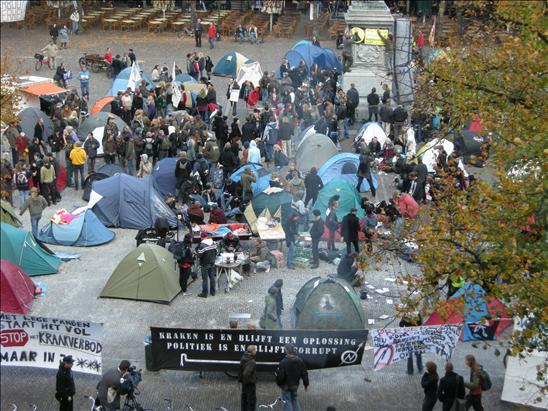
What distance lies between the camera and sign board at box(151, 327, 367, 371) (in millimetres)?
13891

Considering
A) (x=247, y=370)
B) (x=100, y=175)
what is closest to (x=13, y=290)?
(x=247, y=370)

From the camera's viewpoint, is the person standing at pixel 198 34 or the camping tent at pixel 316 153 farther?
the person standing at pixel 198 34

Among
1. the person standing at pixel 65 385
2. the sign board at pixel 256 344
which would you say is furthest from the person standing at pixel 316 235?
the person standing at pixel 65 385

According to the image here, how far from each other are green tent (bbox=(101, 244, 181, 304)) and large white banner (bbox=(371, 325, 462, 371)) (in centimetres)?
469

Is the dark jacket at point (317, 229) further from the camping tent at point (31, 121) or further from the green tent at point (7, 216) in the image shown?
the camping tent at point (31, 121)

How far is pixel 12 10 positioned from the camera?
144 feet

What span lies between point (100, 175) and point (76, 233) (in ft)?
9.15

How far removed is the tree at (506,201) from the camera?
39.2ft

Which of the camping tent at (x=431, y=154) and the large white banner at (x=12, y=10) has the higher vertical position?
the large white banner at (x=12, y=10)

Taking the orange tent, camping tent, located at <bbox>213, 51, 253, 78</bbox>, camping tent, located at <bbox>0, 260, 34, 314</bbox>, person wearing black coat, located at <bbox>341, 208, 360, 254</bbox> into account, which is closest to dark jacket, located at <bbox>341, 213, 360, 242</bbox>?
person wearing black coat, located at <bbox>341, 208, 360, 254</bbox>

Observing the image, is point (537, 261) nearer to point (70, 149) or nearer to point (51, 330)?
point (51, 330)

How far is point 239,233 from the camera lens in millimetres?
19391

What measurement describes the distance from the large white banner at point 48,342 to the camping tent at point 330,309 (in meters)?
3.41

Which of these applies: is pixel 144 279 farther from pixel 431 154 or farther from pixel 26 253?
pixel 431 154
